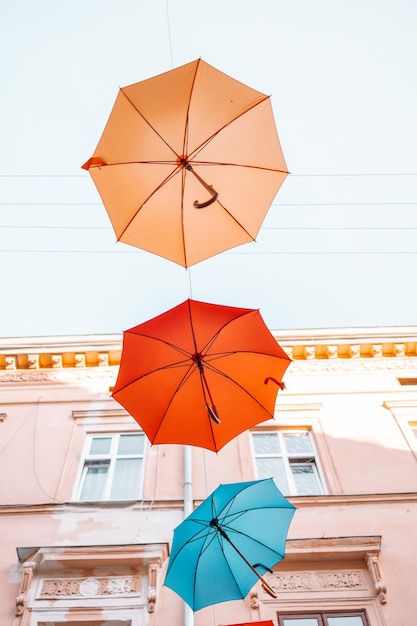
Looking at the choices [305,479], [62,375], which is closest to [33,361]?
[62,375]

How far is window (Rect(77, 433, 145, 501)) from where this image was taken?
29.0ft

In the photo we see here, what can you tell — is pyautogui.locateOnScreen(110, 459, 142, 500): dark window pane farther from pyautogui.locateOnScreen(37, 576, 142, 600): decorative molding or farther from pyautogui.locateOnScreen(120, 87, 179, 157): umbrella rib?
pyautogui.locateOnScreen(120, 87, 179, 157): umbrella rib

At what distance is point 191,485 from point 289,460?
6.82 feet

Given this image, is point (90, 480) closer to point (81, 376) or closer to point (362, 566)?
point (81, 376)

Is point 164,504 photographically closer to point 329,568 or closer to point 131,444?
point 131,444

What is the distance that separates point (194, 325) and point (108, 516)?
3963 millimetres

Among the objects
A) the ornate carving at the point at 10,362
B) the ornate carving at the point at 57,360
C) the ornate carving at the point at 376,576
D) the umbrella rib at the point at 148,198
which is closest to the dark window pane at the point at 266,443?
the ornate carving at the point at 376,576

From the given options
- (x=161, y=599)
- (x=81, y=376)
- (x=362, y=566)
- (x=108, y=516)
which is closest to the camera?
(x=161, y=599)

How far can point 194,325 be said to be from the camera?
21.1 feet

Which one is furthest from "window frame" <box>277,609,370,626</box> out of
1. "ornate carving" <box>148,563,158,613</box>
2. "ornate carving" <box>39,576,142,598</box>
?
"ornate carving" <box>39,576,142,598</box>

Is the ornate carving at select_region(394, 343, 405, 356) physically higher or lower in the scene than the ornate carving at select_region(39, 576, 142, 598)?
higher

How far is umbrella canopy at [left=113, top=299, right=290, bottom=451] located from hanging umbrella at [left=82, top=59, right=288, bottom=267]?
2.89ft

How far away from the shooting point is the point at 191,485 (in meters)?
8.52

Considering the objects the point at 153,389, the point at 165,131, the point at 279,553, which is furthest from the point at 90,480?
the point at 165,131
